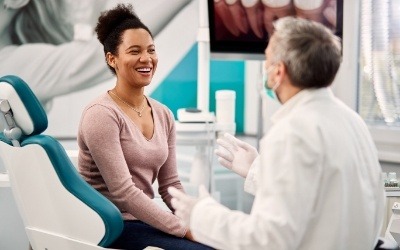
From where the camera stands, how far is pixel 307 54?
135cm

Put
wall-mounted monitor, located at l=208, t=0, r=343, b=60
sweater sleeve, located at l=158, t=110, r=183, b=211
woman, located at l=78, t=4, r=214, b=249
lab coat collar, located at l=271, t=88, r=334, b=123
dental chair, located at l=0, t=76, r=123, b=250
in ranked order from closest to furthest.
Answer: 1. lab coat collar, located at l=271, t=88, r=334, b=123
2. dental chair, located at l=0, t=76, r=123, b=250
3. woman, located at l=78, t=4, r=214, b=249
4. sweater sleeve, located at l=158, t=110, r=183, b=211
5. wall-mounted monitor, located at l=208, t=0, r=343, b=60

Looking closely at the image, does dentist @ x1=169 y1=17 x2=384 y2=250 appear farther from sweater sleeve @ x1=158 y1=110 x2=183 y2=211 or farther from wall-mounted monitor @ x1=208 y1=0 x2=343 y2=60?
wall-mounted monitor @ x1=208 y1=0 x2=343 y2=60

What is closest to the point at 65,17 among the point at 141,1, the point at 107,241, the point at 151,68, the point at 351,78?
the point at 141,1

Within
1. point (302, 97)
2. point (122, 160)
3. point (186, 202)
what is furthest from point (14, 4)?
point (302, 97)

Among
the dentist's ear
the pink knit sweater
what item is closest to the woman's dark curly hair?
the pink knit sweater

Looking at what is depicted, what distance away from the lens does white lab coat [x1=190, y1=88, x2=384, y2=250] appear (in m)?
1.28

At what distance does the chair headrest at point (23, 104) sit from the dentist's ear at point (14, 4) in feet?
5.21

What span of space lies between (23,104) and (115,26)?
515 mm

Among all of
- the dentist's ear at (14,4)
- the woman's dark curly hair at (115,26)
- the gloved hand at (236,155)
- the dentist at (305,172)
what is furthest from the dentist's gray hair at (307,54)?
the dentist's ear at (14,4)

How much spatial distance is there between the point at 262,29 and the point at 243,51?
14 centimetres

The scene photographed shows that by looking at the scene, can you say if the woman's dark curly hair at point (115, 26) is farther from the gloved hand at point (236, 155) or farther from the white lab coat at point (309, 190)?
the white lab coat at point (309, 190)

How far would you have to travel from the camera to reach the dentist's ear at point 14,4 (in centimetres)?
324

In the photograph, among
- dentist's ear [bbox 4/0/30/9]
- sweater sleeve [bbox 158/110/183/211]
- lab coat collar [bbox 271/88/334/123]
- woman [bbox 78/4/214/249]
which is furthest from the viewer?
dentist's ear [bbox 4/0/30/9]

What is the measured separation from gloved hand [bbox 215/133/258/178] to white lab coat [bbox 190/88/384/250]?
0.50m
